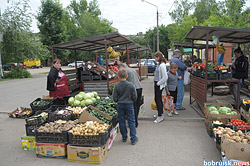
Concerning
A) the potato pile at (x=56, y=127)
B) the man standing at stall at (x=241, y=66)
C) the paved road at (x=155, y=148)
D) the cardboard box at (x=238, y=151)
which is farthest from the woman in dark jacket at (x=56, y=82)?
the man standing at stall at (x=241, y=66)

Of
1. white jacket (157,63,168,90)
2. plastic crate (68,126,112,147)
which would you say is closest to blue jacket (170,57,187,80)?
white jacket (157,63,168,90)

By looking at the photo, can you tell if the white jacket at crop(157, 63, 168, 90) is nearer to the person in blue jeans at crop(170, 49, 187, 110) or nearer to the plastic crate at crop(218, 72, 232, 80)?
the person in blue jeans at crop(170, 49, 187, 110)

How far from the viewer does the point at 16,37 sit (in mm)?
20422

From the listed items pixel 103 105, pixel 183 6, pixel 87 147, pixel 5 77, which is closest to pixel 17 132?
pixel 103 105

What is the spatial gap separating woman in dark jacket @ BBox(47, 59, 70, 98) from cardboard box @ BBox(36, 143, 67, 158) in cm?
262

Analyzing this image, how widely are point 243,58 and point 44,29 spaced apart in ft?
98.7

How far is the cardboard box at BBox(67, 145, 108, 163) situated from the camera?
3711 millimetres

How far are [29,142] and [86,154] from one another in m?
1.48

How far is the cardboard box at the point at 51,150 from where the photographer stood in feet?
12.9

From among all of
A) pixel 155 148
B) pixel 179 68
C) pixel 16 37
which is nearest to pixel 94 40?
pixel 179 68

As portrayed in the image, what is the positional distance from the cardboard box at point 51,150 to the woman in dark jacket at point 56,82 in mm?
2617

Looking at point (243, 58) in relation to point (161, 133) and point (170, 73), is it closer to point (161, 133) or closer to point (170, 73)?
point (170, 73)

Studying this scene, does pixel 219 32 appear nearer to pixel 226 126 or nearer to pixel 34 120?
pixel 226 126

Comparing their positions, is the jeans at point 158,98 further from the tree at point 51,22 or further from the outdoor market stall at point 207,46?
the tree at point 51,22
